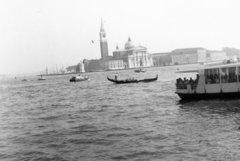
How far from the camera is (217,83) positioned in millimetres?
20578

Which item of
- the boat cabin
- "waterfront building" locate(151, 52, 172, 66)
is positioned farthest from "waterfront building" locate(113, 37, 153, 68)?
the boat cabin

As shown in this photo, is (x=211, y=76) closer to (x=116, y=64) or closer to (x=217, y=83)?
(x=217, y=83)

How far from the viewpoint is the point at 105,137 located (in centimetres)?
1330

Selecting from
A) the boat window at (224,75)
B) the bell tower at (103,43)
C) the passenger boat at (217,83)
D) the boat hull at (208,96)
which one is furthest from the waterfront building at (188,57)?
the boat window at (224,75)

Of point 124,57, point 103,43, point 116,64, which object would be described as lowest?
point 116,64

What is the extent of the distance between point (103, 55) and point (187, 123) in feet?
558

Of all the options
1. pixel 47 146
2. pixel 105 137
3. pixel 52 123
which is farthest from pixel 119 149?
pixel 52 123

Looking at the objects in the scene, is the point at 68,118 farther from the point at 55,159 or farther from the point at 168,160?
the point at 168,160

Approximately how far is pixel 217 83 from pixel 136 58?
15077 cm

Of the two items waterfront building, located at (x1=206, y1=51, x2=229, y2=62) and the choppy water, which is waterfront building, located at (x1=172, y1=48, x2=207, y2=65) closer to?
waterfront building, located at (x1=206, y1=51, x2=229, y2=62)

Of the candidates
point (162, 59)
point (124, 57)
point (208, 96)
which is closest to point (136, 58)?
point (124, 57)

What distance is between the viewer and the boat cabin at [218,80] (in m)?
20.1

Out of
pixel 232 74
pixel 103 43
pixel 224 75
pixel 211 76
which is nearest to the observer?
pixel 232 74

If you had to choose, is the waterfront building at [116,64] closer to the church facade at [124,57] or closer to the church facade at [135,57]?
the church facade at [124,57]
